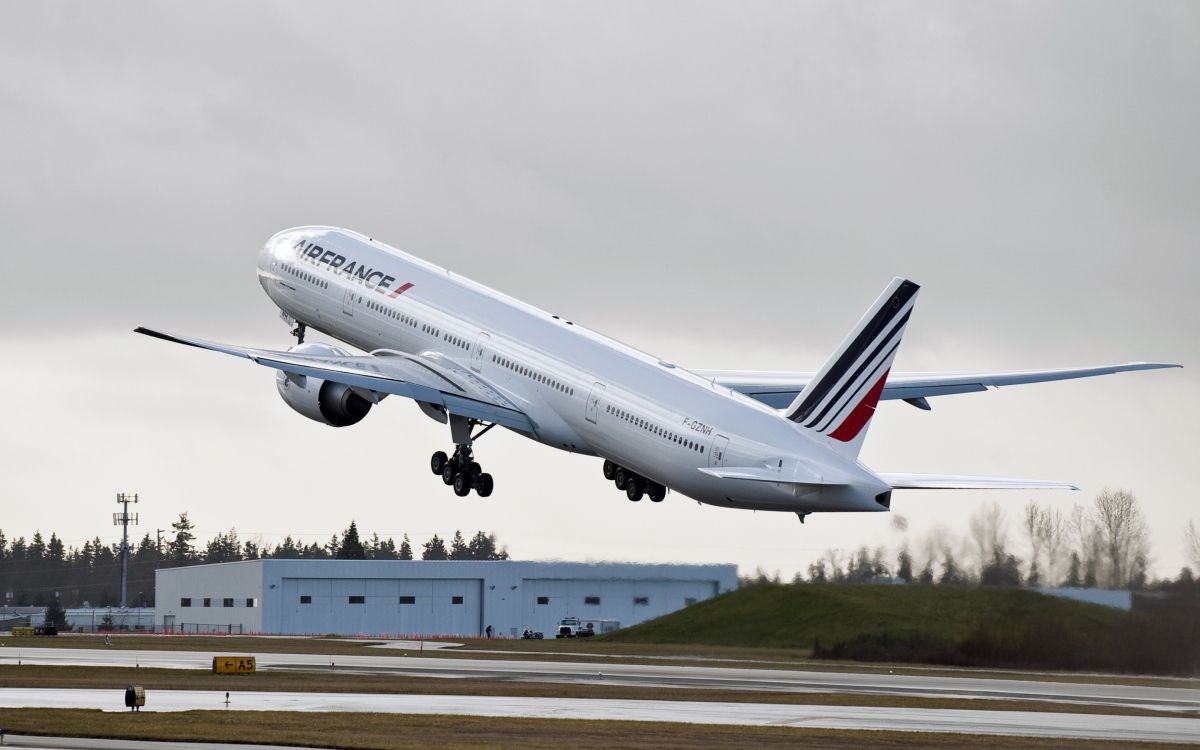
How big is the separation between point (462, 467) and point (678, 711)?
17073 mm

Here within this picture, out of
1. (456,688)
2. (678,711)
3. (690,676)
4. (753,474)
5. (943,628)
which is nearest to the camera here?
(678,711)

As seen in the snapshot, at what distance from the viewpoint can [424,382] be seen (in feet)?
209

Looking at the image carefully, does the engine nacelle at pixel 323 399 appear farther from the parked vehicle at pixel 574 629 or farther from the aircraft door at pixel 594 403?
the parked vehicle at pixel 574 629

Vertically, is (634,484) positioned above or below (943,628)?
above

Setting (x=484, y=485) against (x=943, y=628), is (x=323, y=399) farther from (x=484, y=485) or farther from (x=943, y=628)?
(x=943, y=628)

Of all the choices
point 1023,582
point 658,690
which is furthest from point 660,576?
point 658,690

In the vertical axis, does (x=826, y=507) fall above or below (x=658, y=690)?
above

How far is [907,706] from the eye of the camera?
54.4m

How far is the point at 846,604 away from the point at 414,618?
153 feet

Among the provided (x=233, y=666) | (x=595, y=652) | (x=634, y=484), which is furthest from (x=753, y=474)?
(x=595, y=652)

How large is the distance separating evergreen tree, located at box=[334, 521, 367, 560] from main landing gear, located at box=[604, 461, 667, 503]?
87874 millimetres

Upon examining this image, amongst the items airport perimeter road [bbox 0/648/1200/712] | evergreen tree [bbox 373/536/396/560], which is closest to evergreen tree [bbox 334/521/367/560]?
evergreen tree [bbox 373/536/396/560]

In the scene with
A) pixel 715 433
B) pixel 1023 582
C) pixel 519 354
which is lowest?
pixel 1023 582

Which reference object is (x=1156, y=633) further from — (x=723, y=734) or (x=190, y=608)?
(x=190, y=608)
